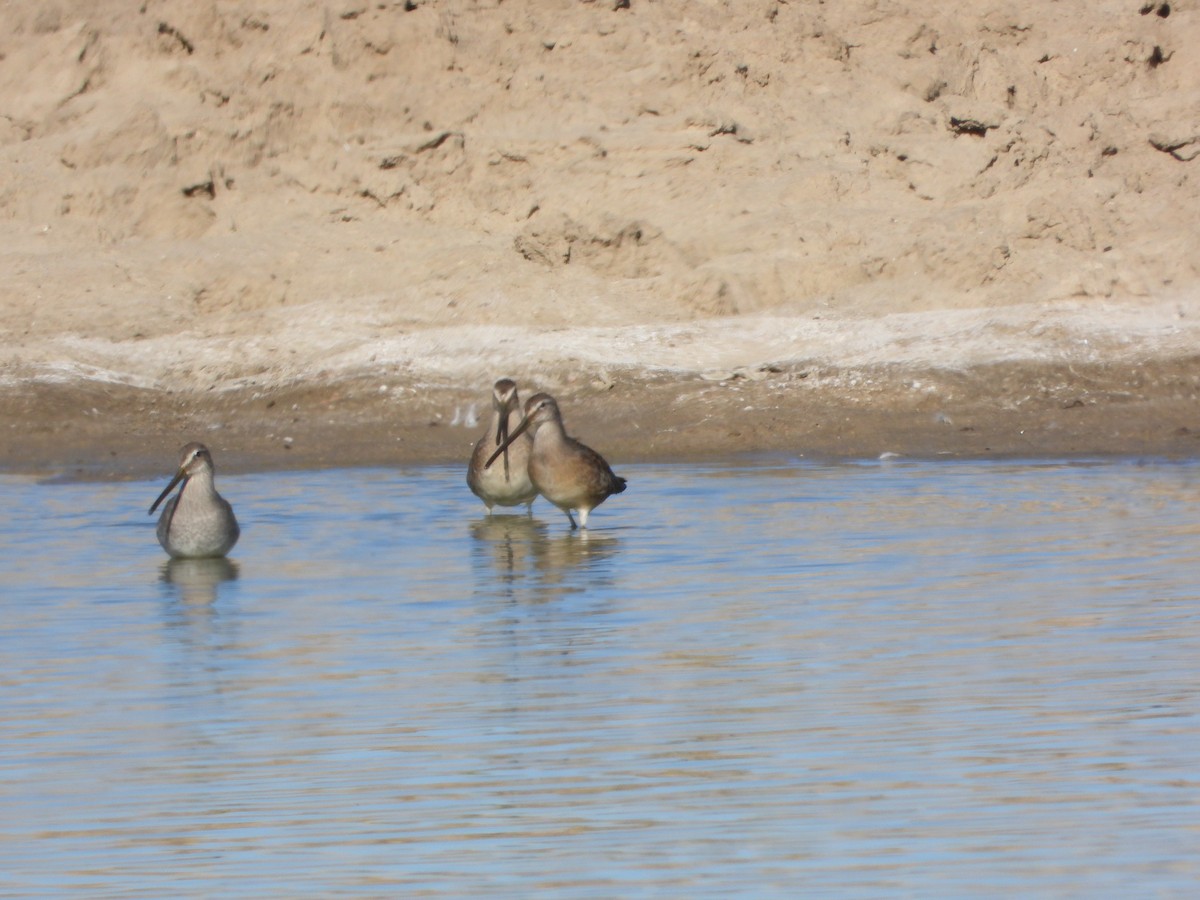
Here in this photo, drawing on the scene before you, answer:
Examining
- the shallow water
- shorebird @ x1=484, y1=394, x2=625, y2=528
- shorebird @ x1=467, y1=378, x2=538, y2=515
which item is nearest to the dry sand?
shorebird @ x1=467, y1=378, x2=538, y2=515

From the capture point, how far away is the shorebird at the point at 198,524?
405 inches

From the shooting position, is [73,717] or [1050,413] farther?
[1050,413]

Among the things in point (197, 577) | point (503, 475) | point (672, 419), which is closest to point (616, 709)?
point (197, 577)

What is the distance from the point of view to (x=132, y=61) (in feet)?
68.7

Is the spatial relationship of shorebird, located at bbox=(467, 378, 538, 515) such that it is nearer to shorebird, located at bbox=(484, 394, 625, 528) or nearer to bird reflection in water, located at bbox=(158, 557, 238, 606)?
shorebird, located at bbox=(484, 394, 625, 528)

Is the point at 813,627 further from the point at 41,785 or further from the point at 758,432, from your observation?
the point at 758,432

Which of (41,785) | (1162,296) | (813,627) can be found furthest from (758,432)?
(41,785)

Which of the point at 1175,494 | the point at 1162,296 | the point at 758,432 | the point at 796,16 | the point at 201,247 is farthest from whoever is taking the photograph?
the point at 796,16

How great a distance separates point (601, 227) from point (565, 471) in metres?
7.01

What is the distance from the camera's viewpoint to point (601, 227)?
60.5 feet

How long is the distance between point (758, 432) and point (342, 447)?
3001mm

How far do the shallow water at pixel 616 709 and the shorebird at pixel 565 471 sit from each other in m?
0.29

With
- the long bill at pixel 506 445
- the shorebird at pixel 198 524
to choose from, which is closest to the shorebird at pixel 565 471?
the long bill at pixel 506 445

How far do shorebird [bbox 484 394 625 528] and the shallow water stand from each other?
29 centimetres
